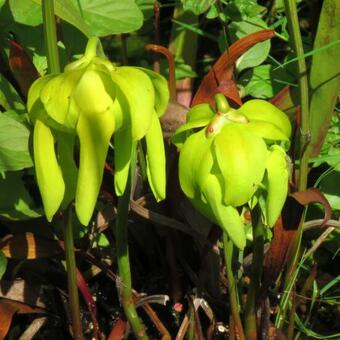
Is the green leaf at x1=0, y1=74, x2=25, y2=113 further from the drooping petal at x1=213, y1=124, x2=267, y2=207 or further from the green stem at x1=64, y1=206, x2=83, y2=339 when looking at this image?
the drooping petal at x1=213, y1=124, x2=267, y2=207

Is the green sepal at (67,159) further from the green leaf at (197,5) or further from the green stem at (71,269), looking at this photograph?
the green leaf at (197,5)

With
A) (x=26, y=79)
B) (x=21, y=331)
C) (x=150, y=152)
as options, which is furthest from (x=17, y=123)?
(x=21, y=331)

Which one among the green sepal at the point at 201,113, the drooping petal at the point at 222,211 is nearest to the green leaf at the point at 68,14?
the green sepal at the point at 201,113

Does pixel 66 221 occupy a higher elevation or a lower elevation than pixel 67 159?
lower

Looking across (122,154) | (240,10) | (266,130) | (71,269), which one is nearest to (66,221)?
(71,269)

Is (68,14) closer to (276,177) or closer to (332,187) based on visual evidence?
(276,177)

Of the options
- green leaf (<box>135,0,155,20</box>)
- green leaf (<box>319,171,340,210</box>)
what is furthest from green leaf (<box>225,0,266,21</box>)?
green leaf (<box>319,171,340,210</box>)
